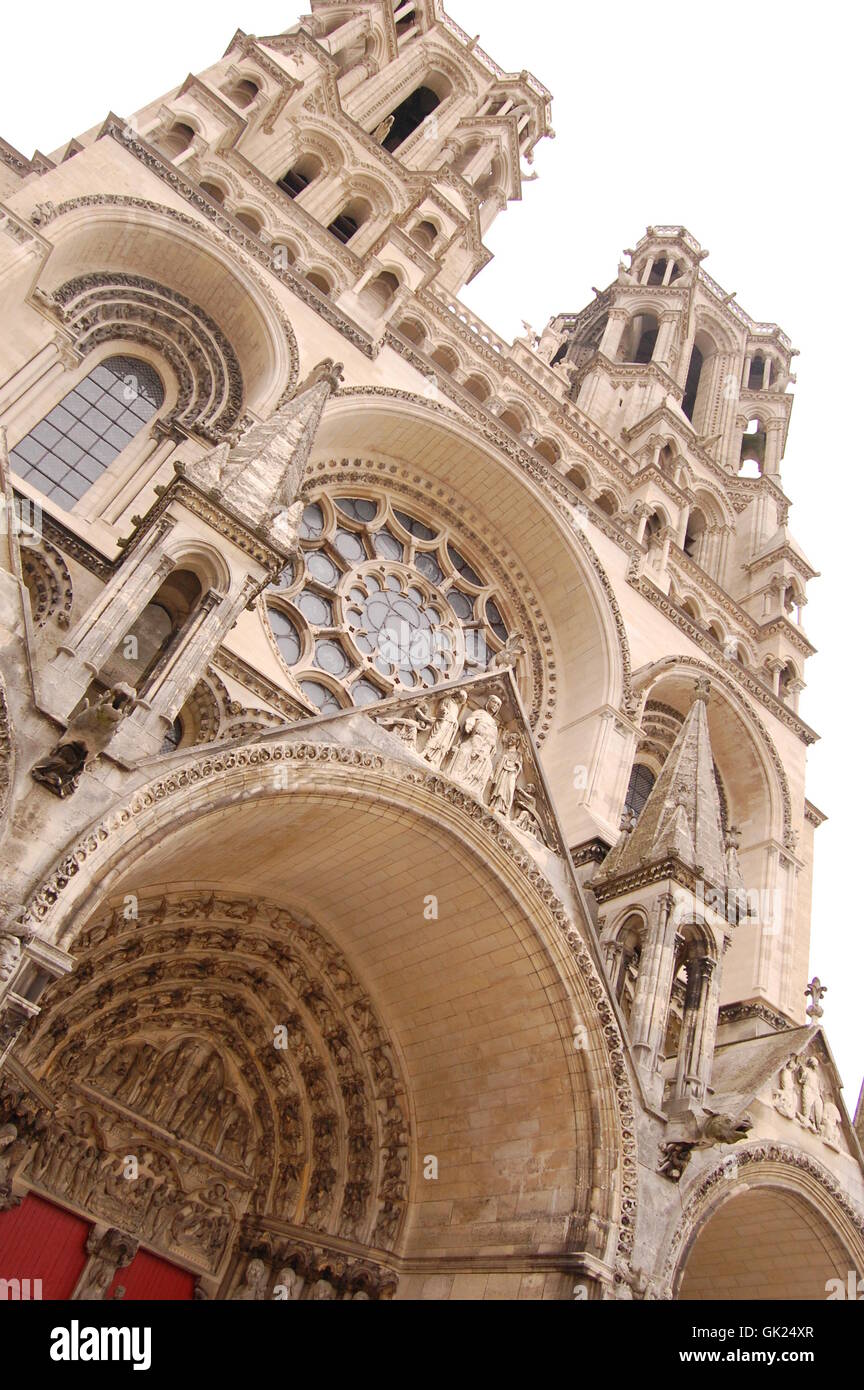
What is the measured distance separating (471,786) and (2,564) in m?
4.46

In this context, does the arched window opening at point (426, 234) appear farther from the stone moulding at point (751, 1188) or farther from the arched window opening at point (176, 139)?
the stone moulding at point (751, 1188)

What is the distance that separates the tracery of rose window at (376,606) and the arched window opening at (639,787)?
10.7 ft

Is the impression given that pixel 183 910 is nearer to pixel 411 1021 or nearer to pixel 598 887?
pixel 411 1021

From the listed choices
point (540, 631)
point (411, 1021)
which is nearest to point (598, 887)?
point (411, 1021)

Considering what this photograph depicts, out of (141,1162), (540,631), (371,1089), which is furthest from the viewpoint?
(540,631)

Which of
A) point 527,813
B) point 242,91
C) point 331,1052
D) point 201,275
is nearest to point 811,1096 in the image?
point 527,813

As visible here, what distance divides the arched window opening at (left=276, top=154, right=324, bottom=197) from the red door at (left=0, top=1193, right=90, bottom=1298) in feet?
53.9

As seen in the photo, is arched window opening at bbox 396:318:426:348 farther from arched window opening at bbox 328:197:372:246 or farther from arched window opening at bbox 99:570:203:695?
arched window opening at bbox 99:570:203:695

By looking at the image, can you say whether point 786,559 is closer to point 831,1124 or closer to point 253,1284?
point 831,1124

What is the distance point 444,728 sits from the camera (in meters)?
9.80

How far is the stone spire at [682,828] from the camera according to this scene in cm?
1020

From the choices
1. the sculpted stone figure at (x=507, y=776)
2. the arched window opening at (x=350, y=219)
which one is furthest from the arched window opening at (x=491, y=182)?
the sculpted stone figure at (x=507, y=776)
